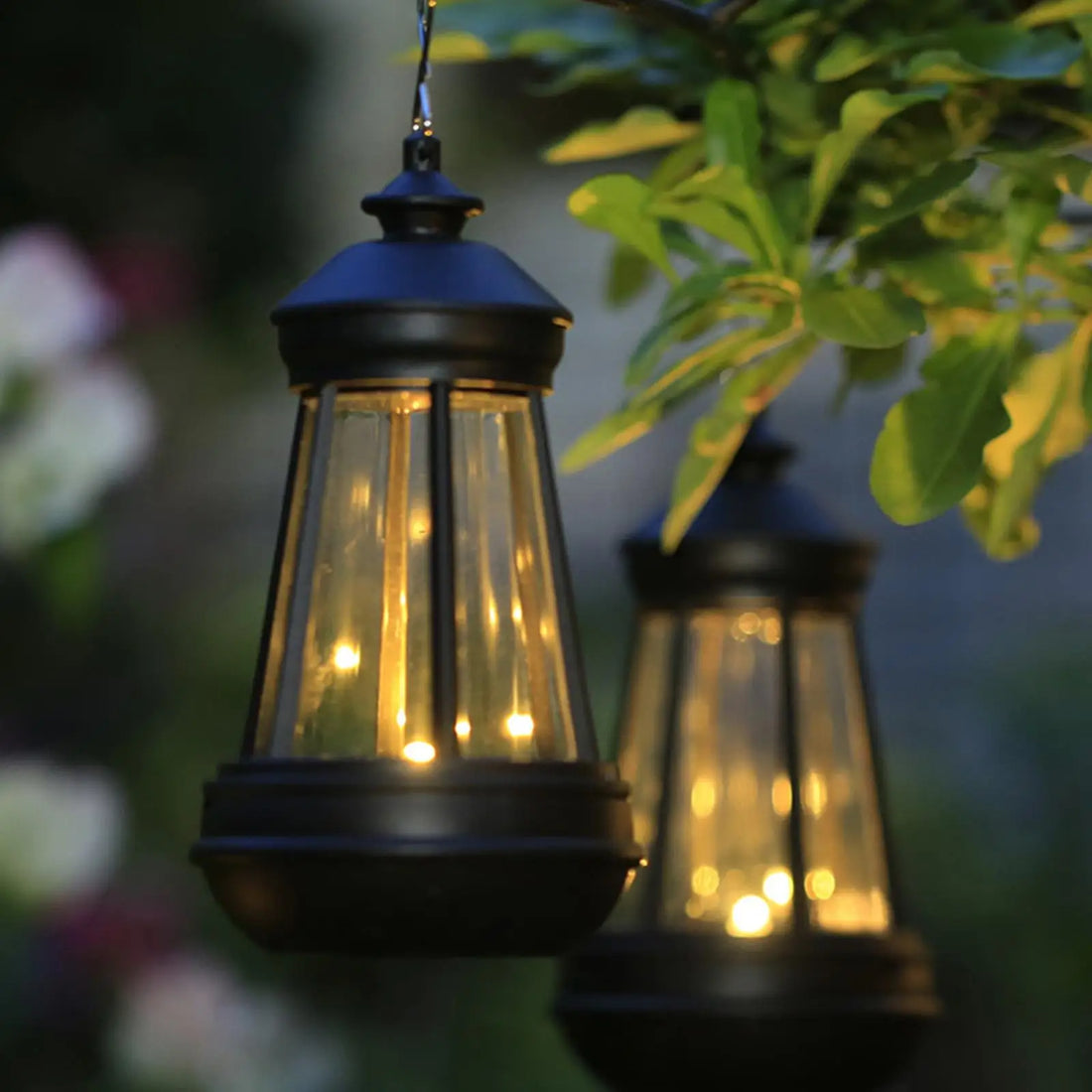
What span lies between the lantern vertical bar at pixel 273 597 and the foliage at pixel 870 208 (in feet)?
0.68

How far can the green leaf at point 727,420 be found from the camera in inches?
63.0

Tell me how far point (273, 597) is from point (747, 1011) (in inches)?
26.7

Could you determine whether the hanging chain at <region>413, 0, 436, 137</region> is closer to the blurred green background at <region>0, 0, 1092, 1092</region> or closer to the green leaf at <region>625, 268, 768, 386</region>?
the green leaf at <region>625, 268, 768, 386</region>

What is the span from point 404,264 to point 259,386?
235 centimetres

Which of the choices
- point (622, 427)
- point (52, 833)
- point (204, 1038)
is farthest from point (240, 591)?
point (622, 427)

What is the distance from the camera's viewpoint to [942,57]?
1454 millimetres

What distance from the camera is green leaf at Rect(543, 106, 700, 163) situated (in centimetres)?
180

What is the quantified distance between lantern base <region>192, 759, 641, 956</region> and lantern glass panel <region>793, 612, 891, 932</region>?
0.71m

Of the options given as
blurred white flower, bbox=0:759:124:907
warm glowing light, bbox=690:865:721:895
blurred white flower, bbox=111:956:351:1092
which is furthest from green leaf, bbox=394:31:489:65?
blurred white flower, bbox=111:956:351:1092

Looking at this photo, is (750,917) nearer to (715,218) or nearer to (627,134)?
(627,134)

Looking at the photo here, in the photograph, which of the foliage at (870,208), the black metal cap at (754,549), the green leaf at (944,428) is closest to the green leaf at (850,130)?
the foliage at (870,208)

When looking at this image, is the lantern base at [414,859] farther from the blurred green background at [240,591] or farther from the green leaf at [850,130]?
the blurred green background at [240,591]

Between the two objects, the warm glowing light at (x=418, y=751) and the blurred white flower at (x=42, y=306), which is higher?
the blurred white flower at (x=42, y=306)

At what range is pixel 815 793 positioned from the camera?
6.86 feet
